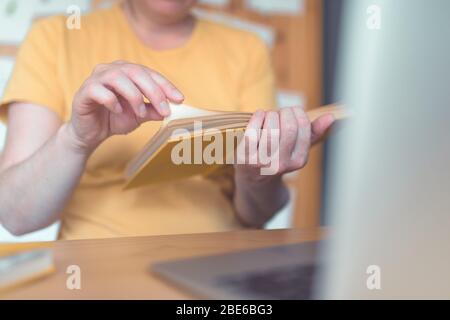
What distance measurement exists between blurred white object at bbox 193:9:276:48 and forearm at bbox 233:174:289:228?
30.6 inches

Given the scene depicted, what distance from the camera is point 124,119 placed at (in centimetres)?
60

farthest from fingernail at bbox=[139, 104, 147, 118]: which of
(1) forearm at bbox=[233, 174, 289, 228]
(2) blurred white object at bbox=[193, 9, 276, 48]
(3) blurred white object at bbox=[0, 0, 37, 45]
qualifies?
(2) blurred white object at bbox=[193, 9, 276, 48]

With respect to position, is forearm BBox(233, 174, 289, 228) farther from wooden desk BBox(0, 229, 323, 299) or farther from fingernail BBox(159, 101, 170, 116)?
fingernail BBox(159, 101, 170, 116)

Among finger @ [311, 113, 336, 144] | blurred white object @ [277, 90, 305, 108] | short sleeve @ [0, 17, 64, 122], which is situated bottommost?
finger @ [311, 113, 336, 144]

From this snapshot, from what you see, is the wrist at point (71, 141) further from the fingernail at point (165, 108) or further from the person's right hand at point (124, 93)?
the fingernail at point (165, 108)

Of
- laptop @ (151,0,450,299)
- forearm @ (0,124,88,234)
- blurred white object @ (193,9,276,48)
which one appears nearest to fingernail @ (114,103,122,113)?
forearm @ (0,124,88,234)

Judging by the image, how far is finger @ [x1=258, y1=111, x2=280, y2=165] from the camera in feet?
1.80

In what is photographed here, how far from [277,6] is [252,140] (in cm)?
114

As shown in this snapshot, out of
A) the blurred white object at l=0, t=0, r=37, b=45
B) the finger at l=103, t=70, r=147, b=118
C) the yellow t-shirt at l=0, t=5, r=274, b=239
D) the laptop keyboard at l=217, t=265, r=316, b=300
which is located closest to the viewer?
the laptop keyboard at l=217, t=265, r=316, b=300

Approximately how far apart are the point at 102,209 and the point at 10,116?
0.19 metres

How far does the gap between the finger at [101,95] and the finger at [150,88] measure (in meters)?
0.03

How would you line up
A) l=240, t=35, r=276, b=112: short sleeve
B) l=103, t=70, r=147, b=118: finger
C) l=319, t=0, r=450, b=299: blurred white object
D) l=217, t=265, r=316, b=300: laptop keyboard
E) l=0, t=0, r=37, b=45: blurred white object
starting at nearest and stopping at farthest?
l=319, t=0, r=450, b=299: blurred white object → l=217, t=265, r=316, b=300: laptop keyboard → l=103, t=70, r=147, b=118: finger → l=240, t=35, r=276, b=112: short sleeve → l=0, t=0, r=37, b=45: blurred white object

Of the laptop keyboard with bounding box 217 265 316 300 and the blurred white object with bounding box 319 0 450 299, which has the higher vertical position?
the blurred white object with bounding box 319 0 450 299

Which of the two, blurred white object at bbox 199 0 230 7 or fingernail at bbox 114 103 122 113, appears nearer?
fingernail at bbox 114 103 122 113
